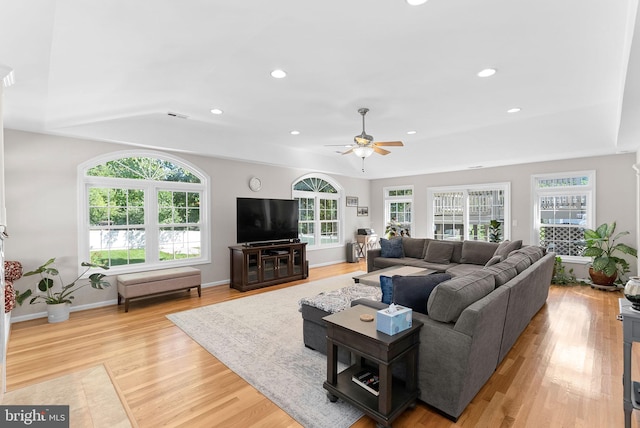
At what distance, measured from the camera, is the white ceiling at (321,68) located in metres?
2.03

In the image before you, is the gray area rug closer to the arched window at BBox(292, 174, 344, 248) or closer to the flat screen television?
the flat screen television

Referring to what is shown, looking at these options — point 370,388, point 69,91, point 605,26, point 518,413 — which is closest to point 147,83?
point 69,91

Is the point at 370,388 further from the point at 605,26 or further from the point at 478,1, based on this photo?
the point at 605,26

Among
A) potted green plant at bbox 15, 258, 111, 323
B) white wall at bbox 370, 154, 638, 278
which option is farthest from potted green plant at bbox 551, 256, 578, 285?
potted green plant at bbox 15, 258, 111, 323

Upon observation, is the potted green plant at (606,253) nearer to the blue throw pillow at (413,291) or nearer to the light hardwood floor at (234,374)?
the light hardwood floor at (234,374)

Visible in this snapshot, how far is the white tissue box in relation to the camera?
1.97 m

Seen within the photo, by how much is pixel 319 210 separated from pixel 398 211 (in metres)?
2.46

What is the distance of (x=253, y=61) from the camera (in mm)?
2779

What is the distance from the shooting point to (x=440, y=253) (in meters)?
6.04

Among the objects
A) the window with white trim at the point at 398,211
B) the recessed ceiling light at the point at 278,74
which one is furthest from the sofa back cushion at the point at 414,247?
the recessed ceiling light at the point at 278,74

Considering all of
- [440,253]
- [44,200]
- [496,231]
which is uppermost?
[44,200]

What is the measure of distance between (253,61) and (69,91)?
1.83m

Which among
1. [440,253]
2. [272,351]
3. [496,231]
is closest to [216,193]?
[272,351]

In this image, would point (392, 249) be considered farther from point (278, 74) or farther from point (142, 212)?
point (142, 212)
